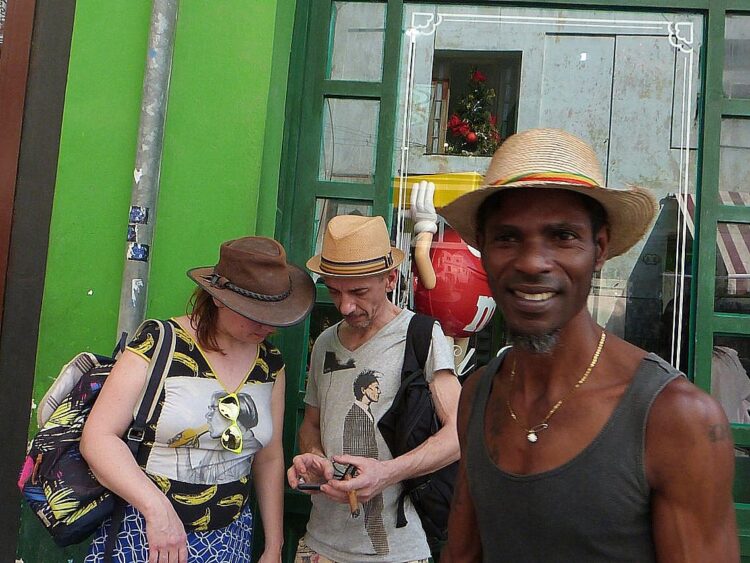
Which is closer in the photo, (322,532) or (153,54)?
(322,532)

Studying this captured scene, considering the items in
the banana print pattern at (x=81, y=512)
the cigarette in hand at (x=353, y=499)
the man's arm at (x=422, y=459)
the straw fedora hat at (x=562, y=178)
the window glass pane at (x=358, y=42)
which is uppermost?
the window glass pane at (x=358, y=42)

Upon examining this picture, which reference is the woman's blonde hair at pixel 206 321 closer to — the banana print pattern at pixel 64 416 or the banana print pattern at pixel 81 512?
the banana print pattern at pixel 64 416

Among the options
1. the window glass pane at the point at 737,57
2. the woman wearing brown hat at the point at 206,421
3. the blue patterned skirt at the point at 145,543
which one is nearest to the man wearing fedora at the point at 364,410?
the woman wearing brown hat at the point at 206,421

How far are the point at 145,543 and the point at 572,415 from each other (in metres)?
1.44

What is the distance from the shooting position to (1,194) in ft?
10.5

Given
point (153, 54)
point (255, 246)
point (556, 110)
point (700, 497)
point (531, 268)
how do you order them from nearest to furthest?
point (700, 497), point (531, 268), point (255, 246), point (153, 54), point (556, 110)

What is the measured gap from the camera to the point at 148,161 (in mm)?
3115

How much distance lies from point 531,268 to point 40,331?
247 centimetres

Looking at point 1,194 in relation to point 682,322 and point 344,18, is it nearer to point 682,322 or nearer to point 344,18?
point 344,18

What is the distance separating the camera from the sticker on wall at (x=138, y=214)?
3.08 metres

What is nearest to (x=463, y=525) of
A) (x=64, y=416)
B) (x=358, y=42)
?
(x=64, y=416)

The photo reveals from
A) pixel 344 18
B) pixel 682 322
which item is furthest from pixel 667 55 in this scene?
pixel 344 18

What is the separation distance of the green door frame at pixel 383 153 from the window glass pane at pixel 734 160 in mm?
44

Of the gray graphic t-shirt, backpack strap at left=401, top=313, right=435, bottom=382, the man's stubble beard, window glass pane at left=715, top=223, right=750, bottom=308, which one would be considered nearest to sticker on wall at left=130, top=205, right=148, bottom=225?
the gray graphic t-shirt
